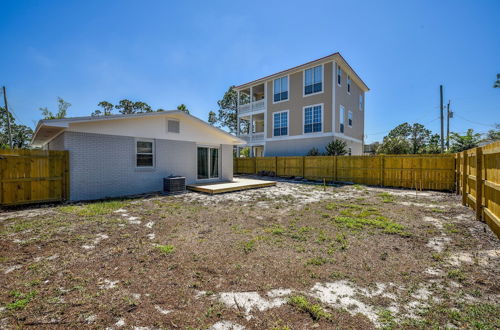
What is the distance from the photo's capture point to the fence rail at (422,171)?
4367 millimetres

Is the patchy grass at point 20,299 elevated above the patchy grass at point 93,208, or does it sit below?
below

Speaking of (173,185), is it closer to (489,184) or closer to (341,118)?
(489,184)

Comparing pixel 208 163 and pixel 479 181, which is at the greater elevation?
pixel 208 163

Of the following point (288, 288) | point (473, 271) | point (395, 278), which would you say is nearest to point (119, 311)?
point (288, 288)

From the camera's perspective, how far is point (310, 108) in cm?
1902

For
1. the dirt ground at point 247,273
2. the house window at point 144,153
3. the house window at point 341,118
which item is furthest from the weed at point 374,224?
the house window at point 341,118

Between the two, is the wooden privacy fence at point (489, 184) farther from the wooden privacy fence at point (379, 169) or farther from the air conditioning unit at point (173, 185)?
the air conditioning unit at point (173, 185)

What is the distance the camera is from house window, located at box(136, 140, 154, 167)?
9.45 metres

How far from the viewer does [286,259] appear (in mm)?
3301

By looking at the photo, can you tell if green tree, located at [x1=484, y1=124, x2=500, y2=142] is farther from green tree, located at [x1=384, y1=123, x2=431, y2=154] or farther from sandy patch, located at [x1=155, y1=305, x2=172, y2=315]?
sandy patch, located at [x1=155, y1=305, x2=172, y2=315]

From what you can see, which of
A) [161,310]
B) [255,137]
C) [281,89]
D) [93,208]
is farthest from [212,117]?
[161,310]

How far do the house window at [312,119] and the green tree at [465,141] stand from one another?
520 inches

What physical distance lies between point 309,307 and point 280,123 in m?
19.8

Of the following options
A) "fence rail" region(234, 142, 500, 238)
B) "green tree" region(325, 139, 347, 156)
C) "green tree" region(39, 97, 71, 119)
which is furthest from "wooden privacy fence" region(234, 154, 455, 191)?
"green tree" region(39, 97, 71, 119)
